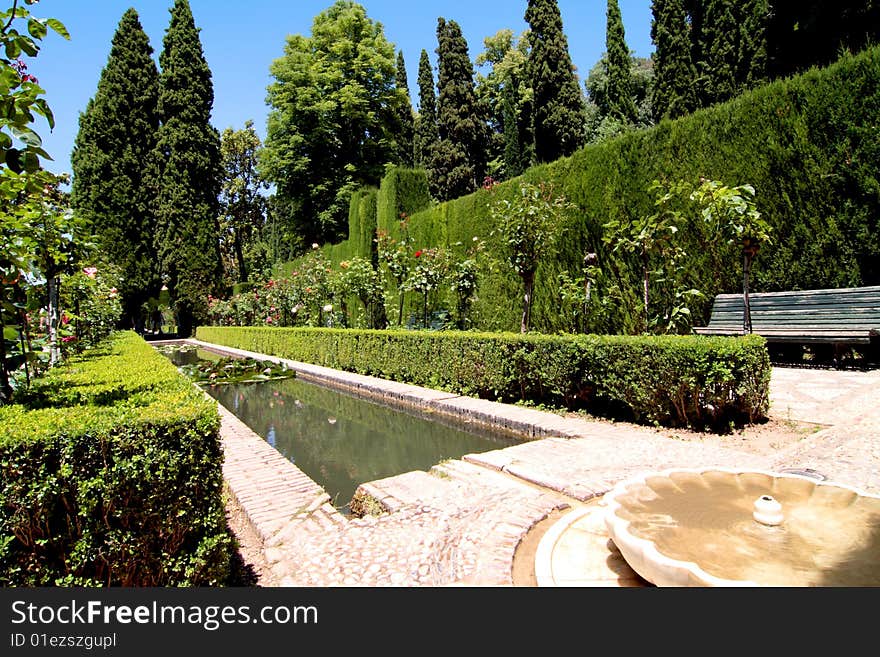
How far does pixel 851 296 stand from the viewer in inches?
236

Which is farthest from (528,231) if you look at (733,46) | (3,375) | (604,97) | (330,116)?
(604,97)

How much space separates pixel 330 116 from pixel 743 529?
26.2 meters

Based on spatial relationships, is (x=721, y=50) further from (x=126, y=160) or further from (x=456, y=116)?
(x=126, y=160)

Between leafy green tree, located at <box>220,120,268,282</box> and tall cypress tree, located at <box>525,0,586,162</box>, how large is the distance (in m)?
18.5

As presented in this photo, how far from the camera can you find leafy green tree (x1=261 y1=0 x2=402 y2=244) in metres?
24.3

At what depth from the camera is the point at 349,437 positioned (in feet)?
18.6

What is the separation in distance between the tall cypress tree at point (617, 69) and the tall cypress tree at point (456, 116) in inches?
292

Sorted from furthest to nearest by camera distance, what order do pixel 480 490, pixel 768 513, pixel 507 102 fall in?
1. pixel 507 102
2. pixel 480 490
3. pixel 768 513

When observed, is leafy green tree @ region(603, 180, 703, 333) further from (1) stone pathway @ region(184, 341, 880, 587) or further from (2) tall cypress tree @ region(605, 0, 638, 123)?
(2) tall cypress tree @ region(605, 0, 638, 123)

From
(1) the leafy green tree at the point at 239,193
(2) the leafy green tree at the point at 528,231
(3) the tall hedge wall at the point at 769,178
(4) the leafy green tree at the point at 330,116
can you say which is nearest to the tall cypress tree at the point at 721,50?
(3) the tall hedge wall at the point at 769,178

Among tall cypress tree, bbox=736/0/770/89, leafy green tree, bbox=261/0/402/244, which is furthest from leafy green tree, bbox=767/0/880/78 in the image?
leafy green tree, bbox=261/0/402/244

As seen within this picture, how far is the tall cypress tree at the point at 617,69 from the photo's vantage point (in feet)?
85.3

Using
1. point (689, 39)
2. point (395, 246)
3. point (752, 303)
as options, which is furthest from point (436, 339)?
point (689, 39)

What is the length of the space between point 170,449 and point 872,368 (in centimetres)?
775
